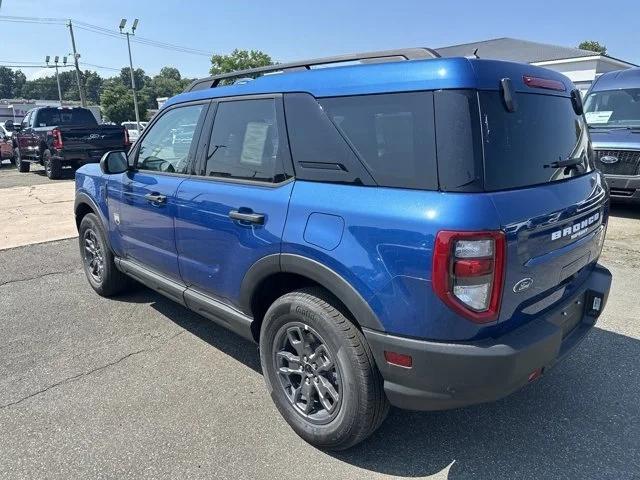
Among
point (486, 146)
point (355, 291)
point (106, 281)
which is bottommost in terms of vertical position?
point (106, 281)

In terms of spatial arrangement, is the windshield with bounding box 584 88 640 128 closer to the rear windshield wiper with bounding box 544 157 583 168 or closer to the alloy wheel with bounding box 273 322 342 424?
the rear windshield wiper with bounding box 544 157 583 168

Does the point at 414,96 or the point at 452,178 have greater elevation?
the point at 414,96

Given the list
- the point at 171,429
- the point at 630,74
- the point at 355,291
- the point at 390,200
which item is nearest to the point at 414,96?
the point at 390,200

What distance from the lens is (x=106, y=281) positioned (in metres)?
4.49

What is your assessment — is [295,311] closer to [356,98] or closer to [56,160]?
[356,98]

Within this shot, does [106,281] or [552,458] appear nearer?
[552,458]

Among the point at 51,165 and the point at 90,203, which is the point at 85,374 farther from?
the point at 51,165

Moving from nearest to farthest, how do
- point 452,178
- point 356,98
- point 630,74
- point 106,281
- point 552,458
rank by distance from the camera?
point 452,178 → point 356,98 → point 552,458 → point 106,281 → point 630,74

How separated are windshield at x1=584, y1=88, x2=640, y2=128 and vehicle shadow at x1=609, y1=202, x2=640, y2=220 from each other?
142 cm

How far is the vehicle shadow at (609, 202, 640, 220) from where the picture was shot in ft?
25.6

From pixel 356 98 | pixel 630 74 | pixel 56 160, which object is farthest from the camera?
pixel 56 160

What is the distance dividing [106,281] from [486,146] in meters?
3.82

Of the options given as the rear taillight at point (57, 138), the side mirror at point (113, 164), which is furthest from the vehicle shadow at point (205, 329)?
the rear taillight at point (57, 138)

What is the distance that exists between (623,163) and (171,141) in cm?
687
